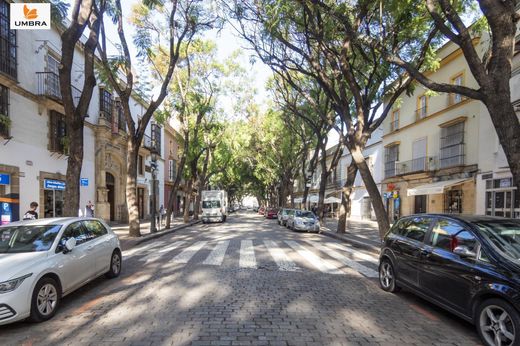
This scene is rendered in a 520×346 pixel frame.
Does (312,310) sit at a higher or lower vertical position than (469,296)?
lower

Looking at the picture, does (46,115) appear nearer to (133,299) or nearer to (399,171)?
(133,299)

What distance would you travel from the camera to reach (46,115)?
16500 millimetres

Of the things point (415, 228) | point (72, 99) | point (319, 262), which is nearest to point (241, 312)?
point (415, 228)

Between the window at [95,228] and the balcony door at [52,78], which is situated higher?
the balcony door at [52,78]

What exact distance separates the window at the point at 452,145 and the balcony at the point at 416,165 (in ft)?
2.25

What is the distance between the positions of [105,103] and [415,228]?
21.9 meters

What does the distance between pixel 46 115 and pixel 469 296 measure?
58.0ft

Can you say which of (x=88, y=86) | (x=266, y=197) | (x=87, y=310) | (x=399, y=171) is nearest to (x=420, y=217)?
(x=87, y=310)

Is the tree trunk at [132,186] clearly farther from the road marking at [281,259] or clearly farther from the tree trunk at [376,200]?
the tree trunk at [376,200]

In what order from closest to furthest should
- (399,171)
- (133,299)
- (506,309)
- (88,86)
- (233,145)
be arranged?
(506,309) < (133,299) < (88,86) < (399,171) < (233,145)

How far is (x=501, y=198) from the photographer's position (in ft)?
54.4

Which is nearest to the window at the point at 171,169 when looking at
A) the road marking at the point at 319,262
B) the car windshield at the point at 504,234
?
the road marking at the point at 319,262

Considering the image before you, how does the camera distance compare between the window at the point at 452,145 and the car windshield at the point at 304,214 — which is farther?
the car windshield at the point at 304,214

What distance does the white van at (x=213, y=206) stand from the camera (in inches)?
1197
